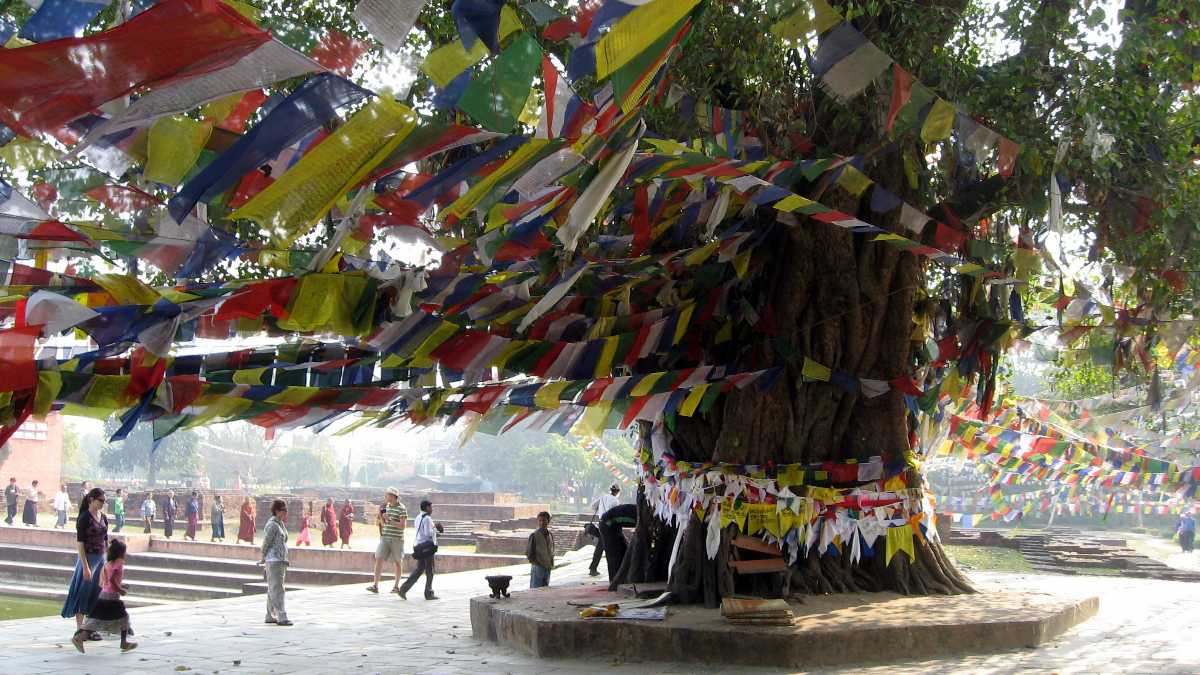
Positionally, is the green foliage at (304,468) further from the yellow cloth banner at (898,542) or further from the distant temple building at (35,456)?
the yellow cloth banner at (898,542)

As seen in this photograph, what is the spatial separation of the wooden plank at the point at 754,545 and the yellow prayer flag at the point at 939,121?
135 inches

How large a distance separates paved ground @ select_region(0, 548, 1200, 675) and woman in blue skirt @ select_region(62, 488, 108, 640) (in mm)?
325

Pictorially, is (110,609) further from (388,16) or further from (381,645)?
(388,16)

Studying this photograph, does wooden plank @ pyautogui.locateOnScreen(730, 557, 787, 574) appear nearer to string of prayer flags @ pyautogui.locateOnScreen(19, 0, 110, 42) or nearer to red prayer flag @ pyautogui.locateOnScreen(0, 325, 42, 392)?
red prayer flag @ pyautogui.locateOnScreen(0, 325, 42, 392)

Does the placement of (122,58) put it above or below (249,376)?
above

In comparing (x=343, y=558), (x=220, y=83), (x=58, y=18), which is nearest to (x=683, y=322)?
(x=220, y=83)

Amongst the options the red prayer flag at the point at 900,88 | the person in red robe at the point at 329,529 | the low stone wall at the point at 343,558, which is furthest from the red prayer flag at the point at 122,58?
the person in red robe at the point at 329,529

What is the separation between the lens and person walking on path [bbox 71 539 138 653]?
338 inches

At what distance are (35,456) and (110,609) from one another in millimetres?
34699

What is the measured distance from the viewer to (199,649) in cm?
858

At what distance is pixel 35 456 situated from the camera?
39.2 meters

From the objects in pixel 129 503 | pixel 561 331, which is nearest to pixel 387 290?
pixel 561 331

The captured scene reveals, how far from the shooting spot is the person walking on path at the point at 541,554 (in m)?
11.3

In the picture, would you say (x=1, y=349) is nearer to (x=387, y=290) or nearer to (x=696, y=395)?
(x=387, y=290)
